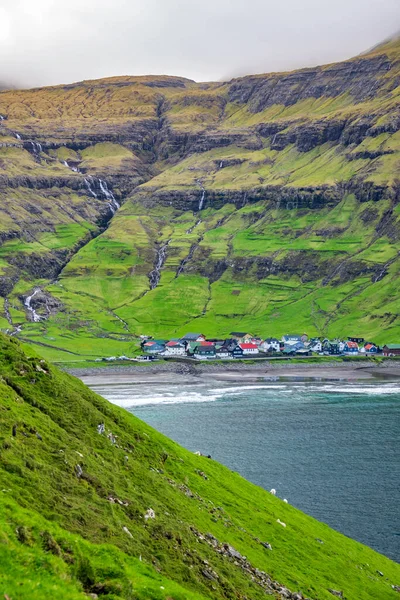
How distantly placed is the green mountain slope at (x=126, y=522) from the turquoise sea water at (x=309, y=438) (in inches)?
721

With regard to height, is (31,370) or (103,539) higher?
(31,370)

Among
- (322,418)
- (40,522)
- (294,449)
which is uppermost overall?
(322,418)

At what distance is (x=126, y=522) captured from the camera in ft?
131

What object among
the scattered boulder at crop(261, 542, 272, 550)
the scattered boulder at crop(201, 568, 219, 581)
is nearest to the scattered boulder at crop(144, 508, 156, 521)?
the scattered boulder at crop(201, 568, 219, 581)

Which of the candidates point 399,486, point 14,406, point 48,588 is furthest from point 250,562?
point 399,486

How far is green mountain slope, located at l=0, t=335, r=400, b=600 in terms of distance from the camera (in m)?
30.1

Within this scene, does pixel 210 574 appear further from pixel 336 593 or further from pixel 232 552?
pixel 336 593

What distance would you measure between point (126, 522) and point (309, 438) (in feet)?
301

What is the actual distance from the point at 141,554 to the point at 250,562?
502 inches

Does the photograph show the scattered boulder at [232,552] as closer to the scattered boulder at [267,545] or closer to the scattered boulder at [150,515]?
the scattered boulder at [150,515]

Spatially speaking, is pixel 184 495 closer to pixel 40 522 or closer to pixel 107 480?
pixel 107 480

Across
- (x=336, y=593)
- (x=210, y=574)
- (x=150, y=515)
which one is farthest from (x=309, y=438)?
(x=210, y=574)

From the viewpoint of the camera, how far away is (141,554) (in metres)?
37.4

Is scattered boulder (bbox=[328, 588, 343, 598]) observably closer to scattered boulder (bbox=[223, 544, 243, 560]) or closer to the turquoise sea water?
scattered boulder (bbox=[223, 544, 243, 560])
